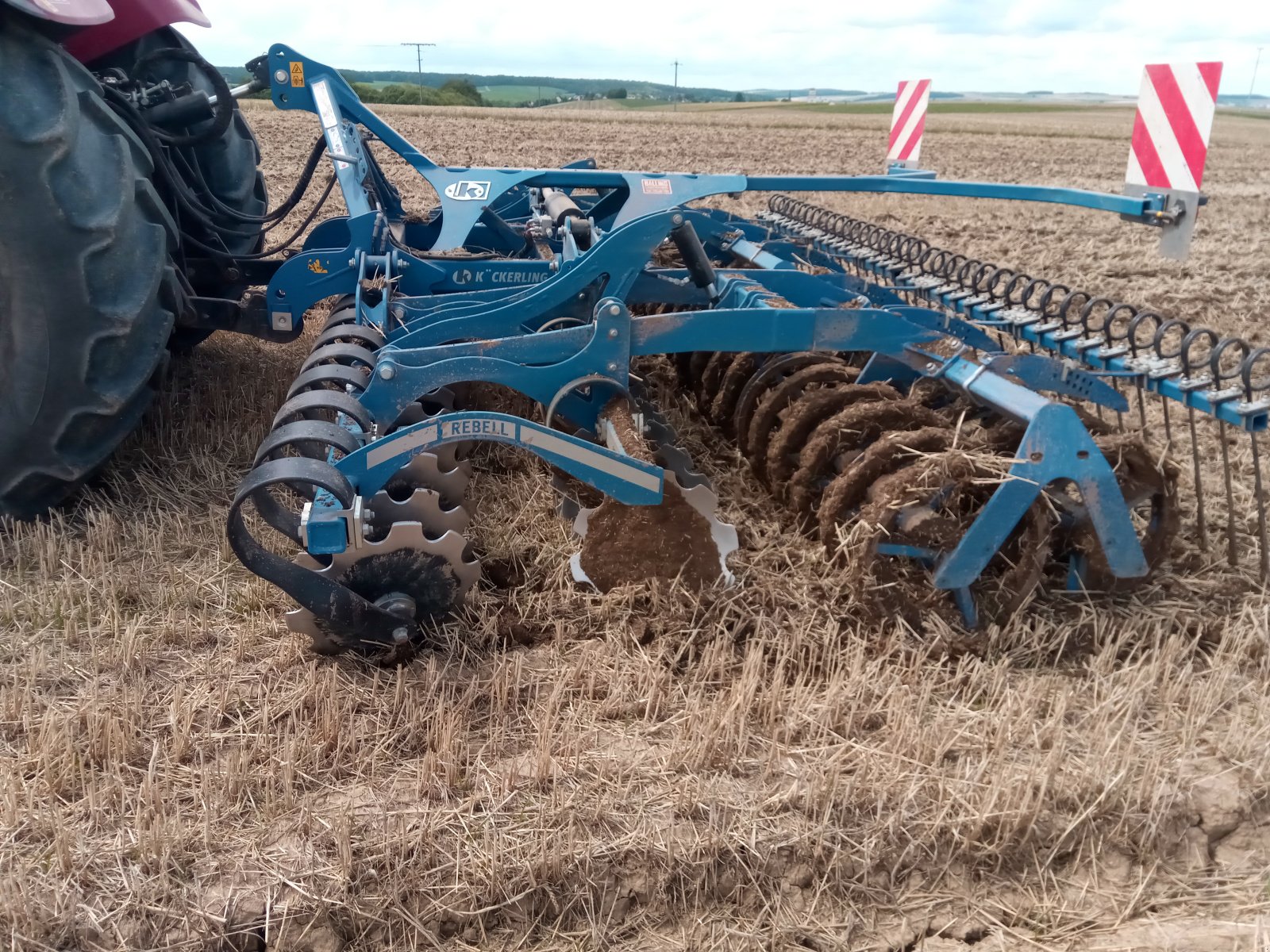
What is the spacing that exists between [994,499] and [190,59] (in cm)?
326

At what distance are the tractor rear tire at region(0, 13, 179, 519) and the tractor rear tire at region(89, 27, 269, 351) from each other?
3.11 ft

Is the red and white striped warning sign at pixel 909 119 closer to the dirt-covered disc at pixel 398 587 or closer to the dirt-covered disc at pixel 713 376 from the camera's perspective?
the dirt-covered disc at pixel 713 376

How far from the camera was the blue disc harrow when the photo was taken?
89.6 inches

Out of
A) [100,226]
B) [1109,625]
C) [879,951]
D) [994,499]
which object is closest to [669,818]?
[879,951]

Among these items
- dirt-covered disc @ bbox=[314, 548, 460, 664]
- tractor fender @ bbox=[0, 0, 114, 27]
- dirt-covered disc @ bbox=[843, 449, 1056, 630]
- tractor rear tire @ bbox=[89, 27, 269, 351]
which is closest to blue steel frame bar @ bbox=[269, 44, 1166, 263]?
tractor rear tire @ bbox=[89, 27, 269, 351]

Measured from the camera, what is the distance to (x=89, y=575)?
8.59 feet

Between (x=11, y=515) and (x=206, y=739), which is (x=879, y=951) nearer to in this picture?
(x=206, y=739)

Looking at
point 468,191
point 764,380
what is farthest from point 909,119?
point 764,380

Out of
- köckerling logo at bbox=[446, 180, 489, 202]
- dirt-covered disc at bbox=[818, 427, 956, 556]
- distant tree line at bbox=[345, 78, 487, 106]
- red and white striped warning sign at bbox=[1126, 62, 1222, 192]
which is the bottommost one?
dirt-covered disc at bbox=[818, 427, 956, 556]

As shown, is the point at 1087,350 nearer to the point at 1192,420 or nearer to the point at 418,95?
the point at 1192,420

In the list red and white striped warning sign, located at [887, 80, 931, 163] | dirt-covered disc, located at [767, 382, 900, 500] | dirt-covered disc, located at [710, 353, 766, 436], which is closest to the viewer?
dirt-covered disc, located at [767, 382, 900, 500]

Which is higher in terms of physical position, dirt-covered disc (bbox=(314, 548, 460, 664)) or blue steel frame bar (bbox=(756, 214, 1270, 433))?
blue steel frame bar (bbox=(756, 214, 1270, 433))

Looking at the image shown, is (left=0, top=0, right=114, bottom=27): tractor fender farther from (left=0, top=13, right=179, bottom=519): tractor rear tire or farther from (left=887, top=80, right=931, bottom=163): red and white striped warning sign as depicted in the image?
(left=887, top=80, right=931, bottom=163): red and white striped warning sign

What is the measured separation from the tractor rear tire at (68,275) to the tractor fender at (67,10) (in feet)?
0.29
